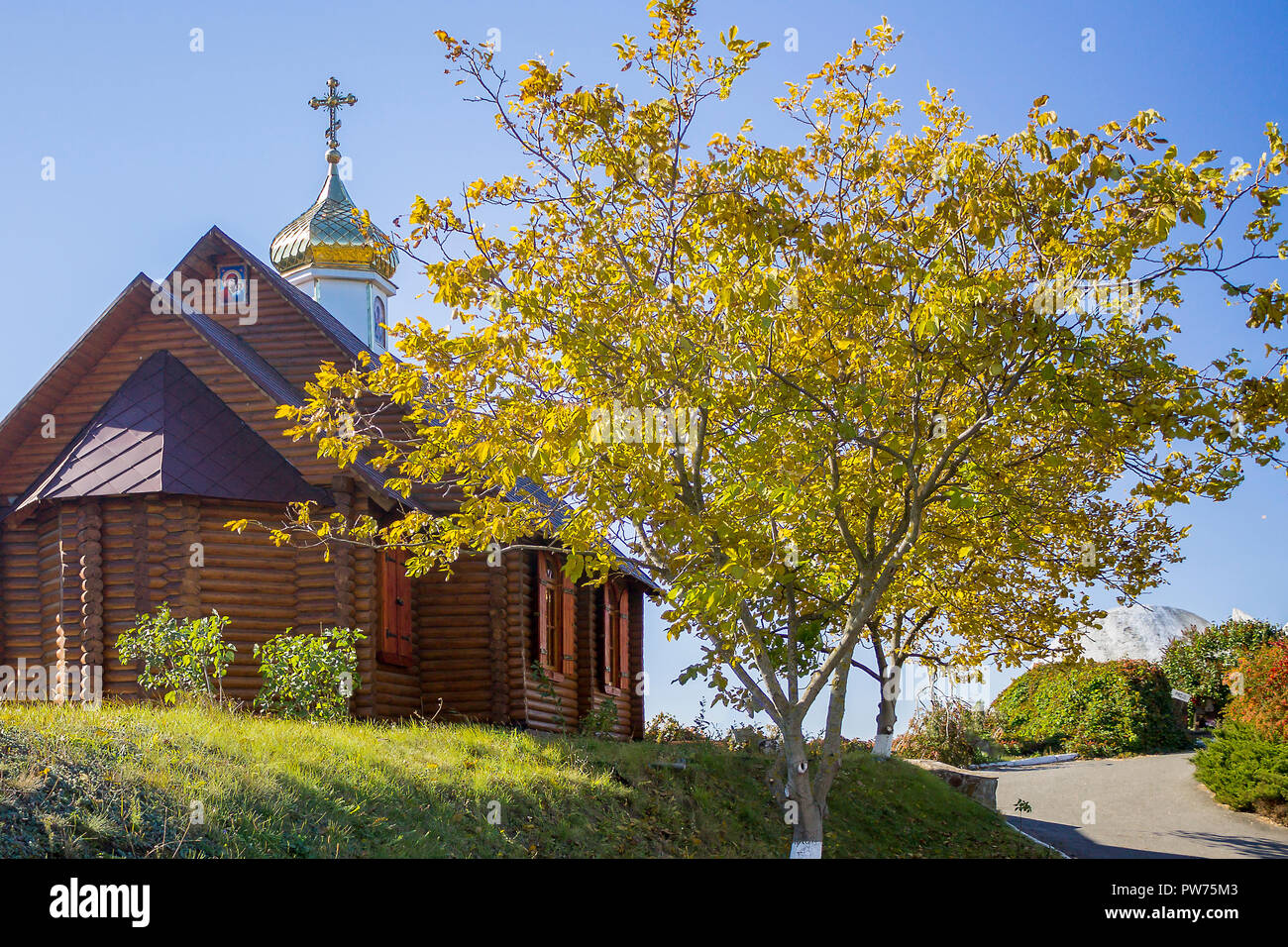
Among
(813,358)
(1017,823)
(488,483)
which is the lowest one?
(1017,823)

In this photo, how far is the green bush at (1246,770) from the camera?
63.3ft

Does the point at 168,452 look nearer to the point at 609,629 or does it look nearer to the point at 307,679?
the point at 307,679

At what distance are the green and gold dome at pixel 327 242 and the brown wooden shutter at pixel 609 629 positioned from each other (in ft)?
28.3

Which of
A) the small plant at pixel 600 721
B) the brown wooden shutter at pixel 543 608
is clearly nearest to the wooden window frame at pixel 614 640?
the small plant at pixel 600 721

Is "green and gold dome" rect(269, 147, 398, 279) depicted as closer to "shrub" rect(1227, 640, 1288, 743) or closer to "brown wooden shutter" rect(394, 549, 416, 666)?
"brown wooden shutter" rect(394, 549, 416, 666)

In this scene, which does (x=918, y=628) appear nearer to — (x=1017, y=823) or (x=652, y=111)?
(x=1017, y=823)

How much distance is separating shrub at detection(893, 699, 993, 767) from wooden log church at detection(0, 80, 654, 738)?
912 cm

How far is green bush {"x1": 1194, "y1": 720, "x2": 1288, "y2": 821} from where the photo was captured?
63.3 ft

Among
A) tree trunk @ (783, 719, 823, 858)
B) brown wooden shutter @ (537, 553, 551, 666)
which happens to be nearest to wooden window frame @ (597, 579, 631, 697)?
brown wooden shutter @ (537, 553, 551, 666)

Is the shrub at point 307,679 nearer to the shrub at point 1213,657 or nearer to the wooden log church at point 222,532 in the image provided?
the wooden log church at point 222,532

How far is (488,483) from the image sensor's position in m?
12.3
